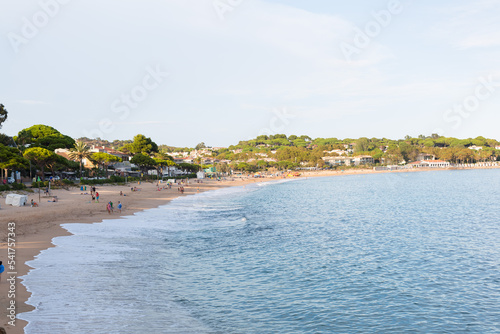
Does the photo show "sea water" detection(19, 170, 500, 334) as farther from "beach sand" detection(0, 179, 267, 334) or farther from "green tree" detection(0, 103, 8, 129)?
"green tree" detection(0, 103, 8, 129)

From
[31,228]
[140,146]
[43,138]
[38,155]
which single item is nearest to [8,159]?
[38,155]

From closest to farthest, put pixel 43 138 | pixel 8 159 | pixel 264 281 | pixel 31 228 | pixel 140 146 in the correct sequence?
pixel 264 281 → pixel 31 228 → pixel 8 159 → pixel 43 138 → pixel 140 146

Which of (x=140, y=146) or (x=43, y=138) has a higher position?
(x=140, y=146)

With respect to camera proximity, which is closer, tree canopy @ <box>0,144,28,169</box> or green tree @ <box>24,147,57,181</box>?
tree canopy @ <box>0,144,28,169</box>

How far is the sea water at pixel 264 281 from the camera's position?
10375mm

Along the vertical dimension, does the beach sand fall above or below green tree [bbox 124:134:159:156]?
below

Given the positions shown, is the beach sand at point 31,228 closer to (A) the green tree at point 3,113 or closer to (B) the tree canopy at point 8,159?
(B) the tree canopy at point 8,159

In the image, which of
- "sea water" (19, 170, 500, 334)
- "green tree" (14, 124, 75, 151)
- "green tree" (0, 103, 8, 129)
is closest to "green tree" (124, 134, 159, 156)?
"green tree" (14, 124, 75, 151)

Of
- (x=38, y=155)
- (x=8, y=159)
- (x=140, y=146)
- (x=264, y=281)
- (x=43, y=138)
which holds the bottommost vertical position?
(x=264, y=281)

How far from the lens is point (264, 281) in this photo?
14.5m

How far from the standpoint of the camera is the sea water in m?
10.4

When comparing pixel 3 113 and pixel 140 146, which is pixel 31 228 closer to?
pixel 3 113

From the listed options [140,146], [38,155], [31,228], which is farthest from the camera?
[140,146]

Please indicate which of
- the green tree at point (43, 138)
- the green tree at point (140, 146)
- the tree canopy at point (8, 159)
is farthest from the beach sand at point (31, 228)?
the green tree at point (140, 146)
